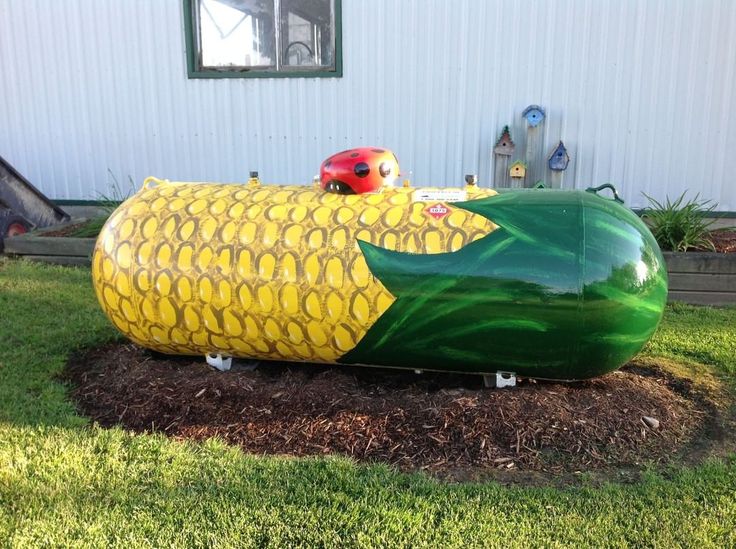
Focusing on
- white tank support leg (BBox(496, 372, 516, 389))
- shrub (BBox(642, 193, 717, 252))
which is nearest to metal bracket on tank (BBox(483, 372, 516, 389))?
white tank support leg (BBox(496, 372, 516, 389))

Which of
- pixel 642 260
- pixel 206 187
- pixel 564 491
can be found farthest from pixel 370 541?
pixel 206 187

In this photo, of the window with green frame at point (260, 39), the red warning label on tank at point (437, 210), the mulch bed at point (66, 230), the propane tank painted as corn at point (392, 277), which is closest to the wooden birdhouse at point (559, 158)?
the window with green frame at point (260, 39)

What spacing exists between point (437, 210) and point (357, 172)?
0.53m

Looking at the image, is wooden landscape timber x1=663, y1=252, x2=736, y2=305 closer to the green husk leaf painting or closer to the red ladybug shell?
the green husk leaf painting

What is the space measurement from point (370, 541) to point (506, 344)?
4.36 ft

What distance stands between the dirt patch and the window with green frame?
15.0 ft

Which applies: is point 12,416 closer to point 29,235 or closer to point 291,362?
point 291,362

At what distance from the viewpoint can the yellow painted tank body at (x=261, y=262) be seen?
346 centimetres

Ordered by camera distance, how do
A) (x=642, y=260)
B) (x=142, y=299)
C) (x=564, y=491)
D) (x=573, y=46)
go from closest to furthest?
(x=564, y=491)
(x=642, y=260)
(x=142, y=299)
(x=573, y=46)

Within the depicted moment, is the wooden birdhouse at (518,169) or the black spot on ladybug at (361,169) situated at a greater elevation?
the black spot on ladybug at (361,169)

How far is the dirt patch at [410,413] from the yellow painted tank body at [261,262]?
25 centimetres

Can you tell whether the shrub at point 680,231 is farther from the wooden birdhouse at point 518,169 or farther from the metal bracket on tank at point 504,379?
the metal bracket on tank at point 504,379

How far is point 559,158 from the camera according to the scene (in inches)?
280

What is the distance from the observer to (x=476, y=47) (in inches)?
279
